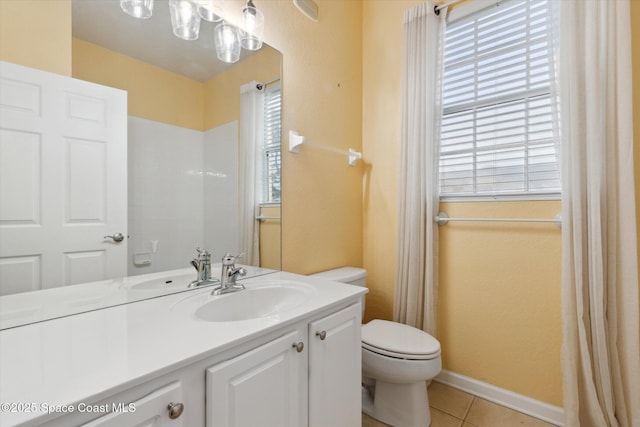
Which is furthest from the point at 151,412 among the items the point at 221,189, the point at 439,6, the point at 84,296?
the point at 439,6

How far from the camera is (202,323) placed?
0.85 metres

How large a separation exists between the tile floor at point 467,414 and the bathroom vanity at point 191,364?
63 centimetres

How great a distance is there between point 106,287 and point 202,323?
1.38ft

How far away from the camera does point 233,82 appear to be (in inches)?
54.8

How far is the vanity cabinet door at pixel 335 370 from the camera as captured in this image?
1001mm

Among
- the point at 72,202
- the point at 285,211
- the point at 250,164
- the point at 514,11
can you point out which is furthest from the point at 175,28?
the point at 514,11

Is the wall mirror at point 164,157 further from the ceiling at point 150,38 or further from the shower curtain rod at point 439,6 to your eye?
the shower curtain rod at point 439,6

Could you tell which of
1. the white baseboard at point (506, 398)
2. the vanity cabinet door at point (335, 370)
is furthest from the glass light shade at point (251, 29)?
the white baseboard at point (506, 398)

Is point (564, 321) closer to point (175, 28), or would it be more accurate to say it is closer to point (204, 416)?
point (204, 416)

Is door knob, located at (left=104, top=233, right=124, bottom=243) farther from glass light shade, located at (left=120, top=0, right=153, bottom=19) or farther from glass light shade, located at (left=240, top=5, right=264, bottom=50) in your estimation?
glass light shade, located at (left=240, top=5, right=264, bottom=50)

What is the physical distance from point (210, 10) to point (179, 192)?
82cm

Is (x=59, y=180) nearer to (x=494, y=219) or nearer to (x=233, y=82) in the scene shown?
(x=233, y=82)

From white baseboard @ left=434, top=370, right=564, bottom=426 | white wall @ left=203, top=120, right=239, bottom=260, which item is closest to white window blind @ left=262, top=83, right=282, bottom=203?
white wall @ left=203, top=120, right=239, bottom=260

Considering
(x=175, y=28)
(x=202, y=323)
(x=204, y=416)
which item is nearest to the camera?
(x=204, y=416)
